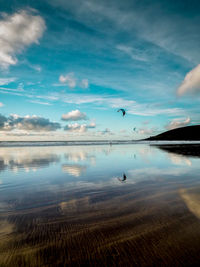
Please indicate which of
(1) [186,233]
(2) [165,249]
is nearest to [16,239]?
→ (2) [165,249]

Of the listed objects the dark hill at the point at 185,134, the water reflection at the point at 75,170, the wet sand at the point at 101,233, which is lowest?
the wet sand at the point at 101,233

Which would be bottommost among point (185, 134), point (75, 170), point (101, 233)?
point (101, 233)

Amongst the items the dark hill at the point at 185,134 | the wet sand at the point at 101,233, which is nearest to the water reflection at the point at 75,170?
the wet sand at the point at 101,233

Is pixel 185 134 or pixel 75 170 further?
pixel 185 134

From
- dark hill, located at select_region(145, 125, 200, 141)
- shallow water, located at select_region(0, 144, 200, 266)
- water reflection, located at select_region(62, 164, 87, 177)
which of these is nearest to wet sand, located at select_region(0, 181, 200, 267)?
shallow water, located at select_region(0, 144, 200, 266)

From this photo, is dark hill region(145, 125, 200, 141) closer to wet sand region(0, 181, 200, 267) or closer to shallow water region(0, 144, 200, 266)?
shallow water region(0, 144, 200, 266)

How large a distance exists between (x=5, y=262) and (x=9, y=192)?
4446mm

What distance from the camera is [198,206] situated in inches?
196

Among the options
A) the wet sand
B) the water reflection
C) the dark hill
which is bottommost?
the wet sand

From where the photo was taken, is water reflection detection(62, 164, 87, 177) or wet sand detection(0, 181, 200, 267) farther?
water reflection detection(62, 164, 87, 177)

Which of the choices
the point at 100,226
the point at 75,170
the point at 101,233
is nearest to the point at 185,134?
the point at 75,170

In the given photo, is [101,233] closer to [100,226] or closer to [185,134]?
[100,226]

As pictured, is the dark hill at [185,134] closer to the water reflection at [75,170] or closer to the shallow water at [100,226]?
the water reflection at [75,170]

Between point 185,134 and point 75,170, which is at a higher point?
point 185,134
